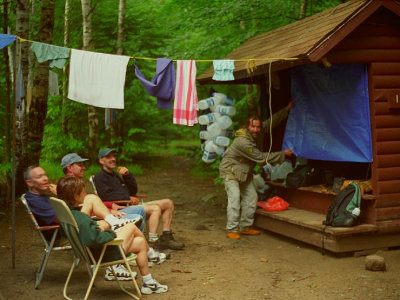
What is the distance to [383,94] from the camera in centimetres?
690

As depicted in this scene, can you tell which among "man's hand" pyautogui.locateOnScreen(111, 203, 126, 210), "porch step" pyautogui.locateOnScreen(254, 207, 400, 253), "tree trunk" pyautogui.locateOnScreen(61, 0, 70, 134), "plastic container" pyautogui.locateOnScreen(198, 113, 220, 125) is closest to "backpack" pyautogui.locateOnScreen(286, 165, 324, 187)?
"porch step" pyautogui.locateOnScreen(254, 207, 400, 253)

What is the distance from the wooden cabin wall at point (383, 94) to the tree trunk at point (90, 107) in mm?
8584

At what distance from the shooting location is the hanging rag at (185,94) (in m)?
7.38

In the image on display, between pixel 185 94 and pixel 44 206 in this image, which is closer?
pixel 44 206

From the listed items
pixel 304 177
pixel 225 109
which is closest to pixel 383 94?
pixel 304 177

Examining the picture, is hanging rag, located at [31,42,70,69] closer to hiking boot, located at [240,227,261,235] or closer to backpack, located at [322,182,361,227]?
hiking boot, located at [240,227,261,235]

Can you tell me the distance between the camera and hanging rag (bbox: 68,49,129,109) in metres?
6.82

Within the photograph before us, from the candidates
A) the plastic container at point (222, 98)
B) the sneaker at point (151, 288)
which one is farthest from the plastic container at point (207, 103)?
the sneaker at point (151, 288)

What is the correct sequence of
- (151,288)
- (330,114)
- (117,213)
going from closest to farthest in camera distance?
1. (151,288)
2. (117,213)
3. (330,114)

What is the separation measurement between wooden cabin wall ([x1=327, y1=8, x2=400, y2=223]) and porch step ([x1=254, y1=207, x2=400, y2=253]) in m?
0.27

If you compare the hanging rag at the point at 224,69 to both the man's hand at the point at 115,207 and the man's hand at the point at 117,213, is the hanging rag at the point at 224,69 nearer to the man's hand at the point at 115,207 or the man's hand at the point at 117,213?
the man's hand at the point at 115,207

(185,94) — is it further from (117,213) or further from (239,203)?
(117,213)

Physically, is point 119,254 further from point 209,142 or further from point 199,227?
point 209,142

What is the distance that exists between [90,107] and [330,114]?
881cm
